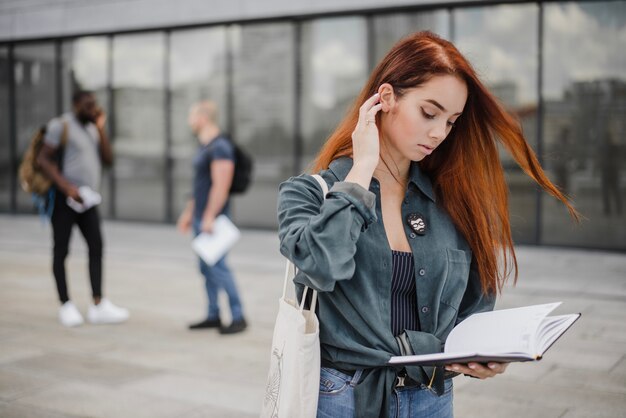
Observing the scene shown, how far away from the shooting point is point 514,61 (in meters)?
11.6

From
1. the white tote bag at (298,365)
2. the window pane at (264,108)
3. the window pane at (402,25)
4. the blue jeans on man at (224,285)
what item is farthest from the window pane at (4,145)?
the white tote bag at (298,365)

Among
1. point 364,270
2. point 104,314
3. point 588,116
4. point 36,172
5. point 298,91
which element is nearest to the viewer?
point 364,270

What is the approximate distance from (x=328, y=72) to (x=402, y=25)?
1.54m

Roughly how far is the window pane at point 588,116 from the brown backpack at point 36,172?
22.9 feet

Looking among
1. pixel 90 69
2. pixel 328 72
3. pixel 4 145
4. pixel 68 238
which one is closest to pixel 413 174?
pixel 68 238

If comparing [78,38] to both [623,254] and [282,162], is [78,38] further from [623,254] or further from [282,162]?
[623,254]

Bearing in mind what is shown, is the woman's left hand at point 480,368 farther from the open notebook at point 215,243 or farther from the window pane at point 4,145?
the window pane at point 4,145

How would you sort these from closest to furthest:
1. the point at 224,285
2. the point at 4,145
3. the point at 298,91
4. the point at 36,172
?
the point at 224,285 → the point at 36,172 → the point at 298,91 → the point at 4,145

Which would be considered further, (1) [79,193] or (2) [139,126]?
(2) [139,126]

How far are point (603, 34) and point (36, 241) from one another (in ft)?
30.0

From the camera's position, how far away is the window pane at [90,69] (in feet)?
50.3

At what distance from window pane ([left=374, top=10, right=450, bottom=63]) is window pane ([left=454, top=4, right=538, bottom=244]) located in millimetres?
285

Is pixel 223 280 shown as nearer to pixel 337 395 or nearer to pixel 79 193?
pixel 79 193

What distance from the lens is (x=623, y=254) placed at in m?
11.0
